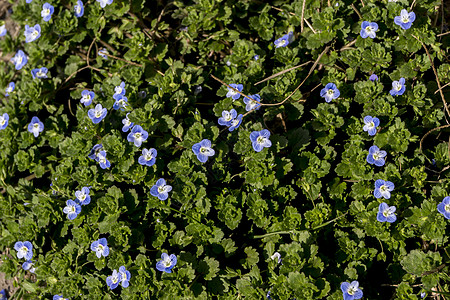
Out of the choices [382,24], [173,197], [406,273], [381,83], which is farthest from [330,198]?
[382,24]

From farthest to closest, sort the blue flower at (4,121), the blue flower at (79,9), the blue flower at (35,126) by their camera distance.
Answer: the blue flower at (79,9)
the blue flower at (4,121)
the blue flower at (35,126)

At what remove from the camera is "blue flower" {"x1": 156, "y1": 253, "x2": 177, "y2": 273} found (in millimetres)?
3252

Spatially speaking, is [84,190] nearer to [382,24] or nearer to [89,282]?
[89,282]

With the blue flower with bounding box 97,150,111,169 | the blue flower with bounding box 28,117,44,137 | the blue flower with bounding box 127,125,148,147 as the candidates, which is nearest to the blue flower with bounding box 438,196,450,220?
the blue flower with bounding box 127,125,148,147

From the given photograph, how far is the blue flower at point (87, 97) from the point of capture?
4.18 meters

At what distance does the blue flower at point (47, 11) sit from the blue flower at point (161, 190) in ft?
7.63

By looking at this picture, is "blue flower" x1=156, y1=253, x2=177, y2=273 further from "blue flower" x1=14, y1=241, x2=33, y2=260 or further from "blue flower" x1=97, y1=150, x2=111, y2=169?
"blue flower" x1=14, y1=241, x2=33, y2=260

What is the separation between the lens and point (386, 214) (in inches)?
127

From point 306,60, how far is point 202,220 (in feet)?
5.81

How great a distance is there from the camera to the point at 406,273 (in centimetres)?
331

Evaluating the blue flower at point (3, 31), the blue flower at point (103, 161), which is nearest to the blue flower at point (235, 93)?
the blue flower at point (103, 161)

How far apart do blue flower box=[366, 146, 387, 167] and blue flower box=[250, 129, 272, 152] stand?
76cm

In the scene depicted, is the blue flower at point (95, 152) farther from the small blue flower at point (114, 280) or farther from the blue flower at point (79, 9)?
the blue flower at point (79, 9)

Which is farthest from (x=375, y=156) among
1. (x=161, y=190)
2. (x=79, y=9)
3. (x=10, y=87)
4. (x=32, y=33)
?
(x=10, y=87)
